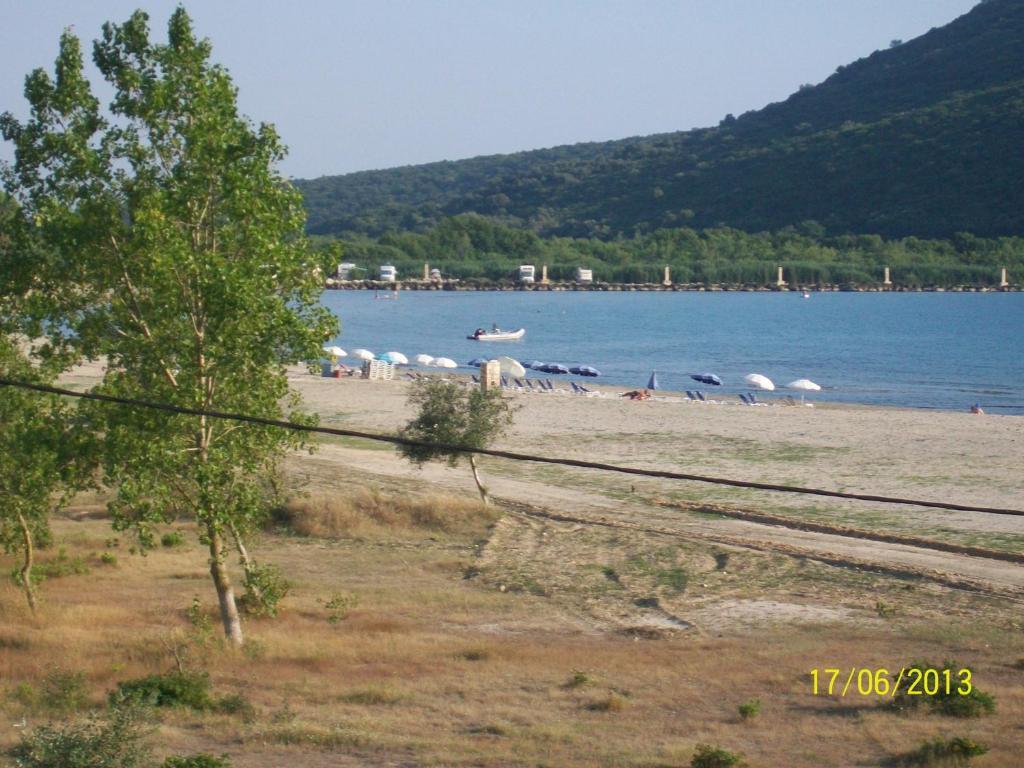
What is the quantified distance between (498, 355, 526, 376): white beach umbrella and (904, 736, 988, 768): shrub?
4300cm

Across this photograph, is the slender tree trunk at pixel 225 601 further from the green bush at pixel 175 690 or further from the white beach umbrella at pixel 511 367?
the white beach umbrella at pixel 511 367

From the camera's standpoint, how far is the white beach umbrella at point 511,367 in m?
53.8

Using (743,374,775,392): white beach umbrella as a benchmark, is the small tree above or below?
above

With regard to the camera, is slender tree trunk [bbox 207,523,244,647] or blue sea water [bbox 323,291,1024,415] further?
blue sea water [bbox 323,291,1024,415]

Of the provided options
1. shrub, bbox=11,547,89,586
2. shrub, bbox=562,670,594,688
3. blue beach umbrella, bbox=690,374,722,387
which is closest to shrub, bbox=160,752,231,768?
shrub, bbox=562,670,594,688

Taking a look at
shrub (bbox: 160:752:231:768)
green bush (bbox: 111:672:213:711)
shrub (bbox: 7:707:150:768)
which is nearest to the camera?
shrub (bbox: 7:707:150:768)

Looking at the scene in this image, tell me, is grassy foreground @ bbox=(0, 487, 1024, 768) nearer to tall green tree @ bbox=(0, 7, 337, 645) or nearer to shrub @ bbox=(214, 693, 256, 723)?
shrub @ bbox=(214, 693, 256, 723)

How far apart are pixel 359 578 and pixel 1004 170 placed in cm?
17220

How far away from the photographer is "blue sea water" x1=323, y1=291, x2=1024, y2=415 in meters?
67.0

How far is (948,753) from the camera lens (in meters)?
10.4

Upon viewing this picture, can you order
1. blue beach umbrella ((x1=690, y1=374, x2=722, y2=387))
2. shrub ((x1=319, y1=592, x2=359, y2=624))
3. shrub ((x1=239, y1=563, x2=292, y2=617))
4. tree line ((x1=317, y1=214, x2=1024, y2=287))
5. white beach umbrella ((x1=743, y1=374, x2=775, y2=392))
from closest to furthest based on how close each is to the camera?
shrub ((x1=239, y1=563, x2=292, y2=617)), shrub ((x1=319, y1=592, x2=359, y2=624)), white beach umbrella ((x1=743, y1=374, x2=775, y2=392)), blue beach umbrella ((x1=690, y1=374, x2=722, y2=387)), tree line ((x1=317, y1=214, x2=1024, y2=287))

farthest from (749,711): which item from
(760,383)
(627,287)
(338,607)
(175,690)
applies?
(627,287)

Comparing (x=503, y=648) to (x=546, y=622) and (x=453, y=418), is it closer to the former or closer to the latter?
(x=546, y=622)

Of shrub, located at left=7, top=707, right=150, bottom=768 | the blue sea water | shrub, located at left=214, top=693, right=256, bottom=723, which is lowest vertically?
the blue sea water
